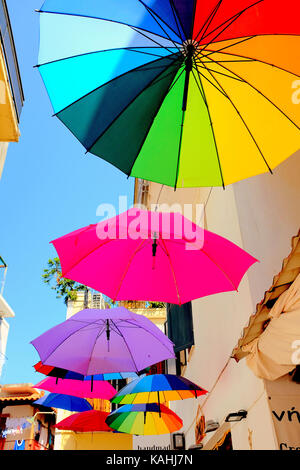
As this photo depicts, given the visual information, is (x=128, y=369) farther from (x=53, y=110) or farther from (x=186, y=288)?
(x=53, y=110)

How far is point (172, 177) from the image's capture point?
3.66 meters

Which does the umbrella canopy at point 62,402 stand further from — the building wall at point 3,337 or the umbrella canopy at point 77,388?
the building wall at point 3,337

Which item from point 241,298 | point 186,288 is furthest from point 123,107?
point 241,298

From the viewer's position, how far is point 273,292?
11.4 feet

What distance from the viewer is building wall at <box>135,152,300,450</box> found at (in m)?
4.36

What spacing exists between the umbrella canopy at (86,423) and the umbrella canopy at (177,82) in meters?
7.28

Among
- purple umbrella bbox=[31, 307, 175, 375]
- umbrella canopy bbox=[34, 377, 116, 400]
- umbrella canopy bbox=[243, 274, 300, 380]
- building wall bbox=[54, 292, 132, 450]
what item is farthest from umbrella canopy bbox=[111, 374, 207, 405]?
building wall bbox=[54, 292, 132, 450]

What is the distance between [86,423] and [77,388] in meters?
1.61

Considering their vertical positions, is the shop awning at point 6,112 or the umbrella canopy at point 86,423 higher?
the shop awning at point 6,112

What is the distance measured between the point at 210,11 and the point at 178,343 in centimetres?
765

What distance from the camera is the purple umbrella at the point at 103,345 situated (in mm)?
6336

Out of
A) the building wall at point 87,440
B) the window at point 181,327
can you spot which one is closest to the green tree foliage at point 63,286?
the building wall at point 87,440

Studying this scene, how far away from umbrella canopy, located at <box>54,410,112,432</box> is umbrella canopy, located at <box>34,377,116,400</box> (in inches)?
57.5

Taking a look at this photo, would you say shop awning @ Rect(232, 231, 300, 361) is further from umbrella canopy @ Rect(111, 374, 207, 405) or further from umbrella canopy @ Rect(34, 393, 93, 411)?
umbrella canopy @ Rect(34, 393, 93, 411)
